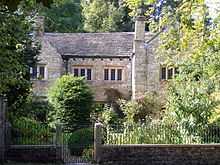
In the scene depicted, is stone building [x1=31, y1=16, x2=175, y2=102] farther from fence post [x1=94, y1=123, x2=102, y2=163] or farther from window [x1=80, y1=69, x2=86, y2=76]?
fence post [x1=94, y1=123, x2=102, y2=163]

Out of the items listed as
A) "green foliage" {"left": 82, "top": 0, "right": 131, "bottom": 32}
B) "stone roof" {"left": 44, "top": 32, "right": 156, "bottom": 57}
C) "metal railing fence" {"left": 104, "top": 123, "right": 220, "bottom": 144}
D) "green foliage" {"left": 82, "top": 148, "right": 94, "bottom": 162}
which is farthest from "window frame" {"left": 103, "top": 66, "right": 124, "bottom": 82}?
"metal railing fence" {"left": 104, "top": 123, "right": 220, "bottom": 144}

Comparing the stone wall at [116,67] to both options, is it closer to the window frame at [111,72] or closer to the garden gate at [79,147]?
the window frame at [111,72]

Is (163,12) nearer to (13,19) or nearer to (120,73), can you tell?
(13,19)

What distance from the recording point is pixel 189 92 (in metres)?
24.5

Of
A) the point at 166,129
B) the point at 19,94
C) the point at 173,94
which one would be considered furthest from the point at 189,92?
the point at 19,94

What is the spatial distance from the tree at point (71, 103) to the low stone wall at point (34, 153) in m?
11.5

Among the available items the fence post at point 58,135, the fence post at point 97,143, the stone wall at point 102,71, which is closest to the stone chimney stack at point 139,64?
the stone wall at point 102,71

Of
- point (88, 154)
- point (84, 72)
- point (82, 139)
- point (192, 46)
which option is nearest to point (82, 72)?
point (84, 72)

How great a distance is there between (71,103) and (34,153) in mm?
12232

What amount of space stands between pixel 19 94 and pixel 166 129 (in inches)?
341

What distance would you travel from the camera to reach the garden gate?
20188 millimetres

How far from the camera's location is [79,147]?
2292 centimetres

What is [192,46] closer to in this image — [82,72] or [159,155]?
[159,155]

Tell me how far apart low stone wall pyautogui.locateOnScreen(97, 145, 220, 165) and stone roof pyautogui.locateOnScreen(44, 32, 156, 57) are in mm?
24400
